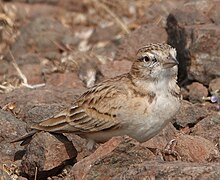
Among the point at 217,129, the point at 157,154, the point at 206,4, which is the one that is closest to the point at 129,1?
the point at 206,4

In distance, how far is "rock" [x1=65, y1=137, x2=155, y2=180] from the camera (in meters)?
7.03

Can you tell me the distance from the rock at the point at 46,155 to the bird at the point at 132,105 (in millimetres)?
161

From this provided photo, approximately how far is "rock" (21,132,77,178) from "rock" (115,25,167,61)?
3622 mm

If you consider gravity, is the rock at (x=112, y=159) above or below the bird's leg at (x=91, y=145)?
above

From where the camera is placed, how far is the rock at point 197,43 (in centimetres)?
1041

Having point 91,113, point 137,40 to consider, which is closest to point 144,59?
point 91,113

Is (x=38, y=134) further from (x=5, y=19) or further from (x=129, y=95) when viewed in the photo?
(x=5, y=19)

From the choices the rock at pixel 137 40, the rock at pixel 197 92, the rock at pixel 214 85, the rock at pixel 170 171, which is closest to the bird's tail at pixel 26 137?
the rock at pixel 170 171

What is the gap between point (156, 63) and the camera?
25.7ft

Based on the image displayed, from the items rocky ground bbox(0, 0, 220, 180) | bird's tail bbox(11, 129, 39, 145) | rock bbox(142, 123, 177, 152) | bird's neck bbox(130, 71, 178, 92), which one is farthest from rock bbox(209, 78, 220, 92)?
bird's tail bbox(11, 129, 39, 145)

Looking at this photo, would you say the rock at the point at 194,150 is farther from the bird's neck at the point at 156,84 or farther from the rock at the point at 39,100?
the rock at the point at 39,100

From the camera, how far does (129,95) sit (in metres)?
7.84

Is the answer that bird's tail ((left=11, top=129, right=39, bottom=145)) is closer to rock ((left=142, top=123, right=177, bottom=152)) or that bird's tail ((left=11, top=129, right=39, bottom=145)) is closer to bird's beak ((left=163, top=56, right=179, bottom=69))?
rock ((left=142, top=123, right=177, bottom=152))

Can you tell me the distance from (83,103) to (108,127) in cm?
48
